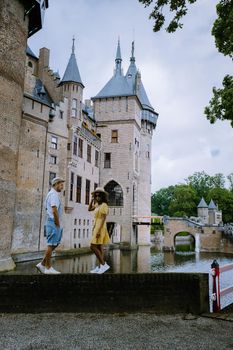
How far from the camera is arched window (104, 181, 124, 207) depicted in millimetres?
37812

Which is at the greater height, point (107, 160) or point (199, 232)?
point (107, 160)

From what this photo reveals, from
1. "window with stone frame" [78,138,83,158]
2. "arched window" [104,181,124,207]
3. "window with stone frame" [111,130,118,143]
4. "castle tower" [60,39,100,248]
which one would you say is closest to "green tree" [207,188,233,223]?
"arched window" [104,181,124,207]

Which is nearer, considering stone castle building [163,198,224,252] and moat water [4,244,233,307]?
moat water [4,244,233,307]

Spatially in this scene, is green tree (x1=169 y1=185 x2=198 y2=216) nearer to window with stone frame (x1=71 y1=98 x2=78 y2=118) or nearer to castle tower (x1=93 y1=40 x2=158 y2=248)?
castle tower (x1=93 y1=40 x2=158 y2=248)

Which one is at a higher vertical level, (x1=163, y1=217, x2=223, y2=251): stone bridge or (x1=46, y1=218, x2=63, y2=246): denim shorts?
(x1=46, y1=218, x2=63, y2=246): denim shorts

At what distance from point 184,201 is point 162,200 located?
71.6 ft

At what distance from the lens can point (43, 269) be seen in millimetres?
7410

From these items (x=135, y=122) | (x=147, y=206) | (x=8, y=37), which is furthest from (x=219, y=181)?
(x=8, y=37)

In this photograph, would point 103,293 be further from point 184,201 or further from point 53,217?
point 184,201

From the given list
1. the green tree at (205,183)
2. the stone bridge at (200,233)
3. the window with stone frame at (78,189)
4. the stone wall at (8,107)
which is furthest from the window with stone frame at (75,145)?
the green tree at (205,183)

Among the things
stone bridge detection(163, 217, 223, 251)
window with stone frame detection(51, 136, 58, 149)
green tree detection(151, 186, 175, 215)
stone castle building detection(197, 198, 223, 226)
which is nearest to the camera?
window with stone frame detection(51, 136, 58, 149)

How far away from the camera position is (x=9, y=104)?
54.2 ft

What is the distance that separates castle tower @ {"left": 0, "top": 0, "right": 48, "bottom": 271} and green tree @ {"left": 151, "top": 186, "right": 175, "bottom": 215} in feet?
269

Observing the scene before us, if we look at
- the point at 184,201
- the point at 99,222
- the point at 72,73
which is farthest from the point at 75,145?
the point at 184,201
